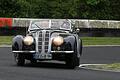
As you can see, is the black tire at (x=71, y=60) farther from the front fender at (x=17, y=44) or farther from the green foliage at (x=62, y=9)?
the green foliage at (x=62, y=9)

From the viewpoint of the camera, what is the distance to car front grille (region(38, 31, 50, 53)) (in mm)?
17016

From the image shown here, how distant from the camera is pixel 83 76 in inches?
567

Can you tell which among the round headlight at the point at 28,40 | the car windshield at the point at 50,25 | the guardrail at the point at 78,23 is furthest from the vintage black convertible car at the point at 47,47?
the guardrail at the point at 78,23

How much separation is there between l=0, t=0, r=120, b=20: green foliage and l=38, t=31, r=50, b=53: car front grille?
27.9 metres

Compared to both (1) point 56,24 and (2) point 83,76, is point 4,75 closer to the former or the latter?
(2) point 83,76

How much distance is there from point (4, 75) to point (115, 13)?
34013 millimetres

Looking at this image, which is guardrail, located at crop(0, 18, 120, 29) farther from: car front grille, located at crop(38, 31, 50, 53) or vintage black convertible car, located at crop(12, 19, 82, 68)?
car front grille, located at crop(38, 31, 50, 53)

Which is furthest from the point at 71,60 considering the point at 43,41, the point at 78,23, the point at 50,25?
the point at 78,23

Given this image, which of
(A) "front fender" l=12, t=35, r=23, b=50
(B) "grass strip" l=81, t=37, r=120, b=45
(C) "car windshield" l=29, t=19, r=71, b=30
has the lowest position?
(B) "grass strip" l=81, t=37, r=120, b=45

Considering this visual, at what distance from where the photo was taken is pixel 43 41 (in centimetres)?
1716

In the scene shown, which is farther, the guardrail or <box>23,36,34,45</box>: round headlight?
the guardrail

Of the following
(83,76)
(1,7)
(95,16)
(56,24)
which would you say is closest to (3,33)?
(1,7)

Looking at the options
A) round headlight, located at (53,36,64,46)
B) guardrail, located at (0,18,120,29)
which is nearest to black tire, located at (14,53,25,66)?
round headlight, located at (53,36,64,46)

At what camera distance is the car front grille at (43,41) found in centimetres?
1702
